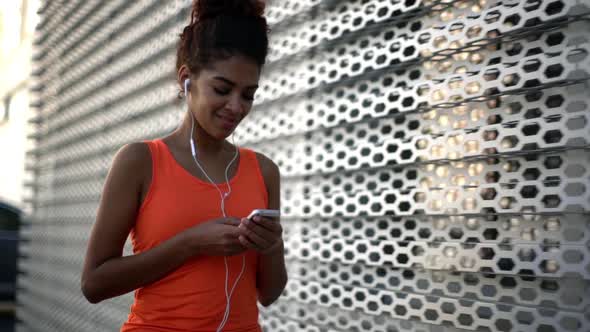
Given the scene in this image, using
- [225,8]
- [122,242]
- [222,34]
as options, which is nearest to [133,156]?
[122,242]

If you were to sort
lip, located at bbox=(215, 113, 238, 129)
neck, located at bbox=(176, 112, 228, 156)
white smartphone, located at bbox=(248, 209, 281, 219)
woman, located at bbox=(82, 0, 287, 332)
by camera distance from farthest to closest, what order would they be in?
neck, located at bbox=(176, 112, 228, 156) < lip, located at bbox=(215, 113, 238, 129) < woman, located at bbox=(82, 0, 287, 332) < white smartphone, located at bbox=(248, 209, 281, 219)

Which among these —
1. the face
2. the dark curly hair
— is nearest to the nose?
the face

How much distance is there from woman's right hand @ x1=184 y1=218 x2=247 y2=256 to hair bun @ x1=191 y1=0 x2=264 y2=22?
2.21 feet

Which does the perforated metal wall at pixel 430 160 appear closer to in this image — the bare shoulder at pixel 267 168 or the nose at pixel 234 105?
the bare shoulder at pixel 267 168

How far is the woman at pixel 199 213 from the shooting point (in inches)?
63.9

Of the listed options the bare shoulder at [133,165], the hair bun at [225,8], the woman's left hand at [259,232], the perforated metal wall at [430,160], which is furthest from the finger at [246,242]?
the perforated metal wall at [430,160]

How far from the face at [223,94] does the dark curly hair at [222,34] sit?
3 cm

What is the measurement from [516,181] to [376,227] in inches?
29.1

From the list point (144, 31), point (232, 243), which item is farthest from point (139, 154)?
point (144, 31)

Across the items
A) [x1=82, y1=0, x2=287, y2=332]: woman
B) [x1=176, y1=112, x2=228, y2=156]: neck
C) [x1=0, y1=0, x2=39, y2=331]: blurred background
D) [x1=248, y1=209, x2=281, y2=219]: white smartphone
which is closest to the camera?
[x1=248, y1=209, x2=281, y2=219]: white smartphone

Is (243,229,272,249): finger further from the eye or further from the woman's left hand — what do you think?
the eye

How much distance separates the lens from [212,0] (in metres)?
1.87

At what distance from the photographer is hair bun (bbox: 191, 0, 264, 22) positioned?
1.85 m

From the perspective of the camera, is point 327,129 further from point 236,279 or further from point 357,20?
point 236,279
